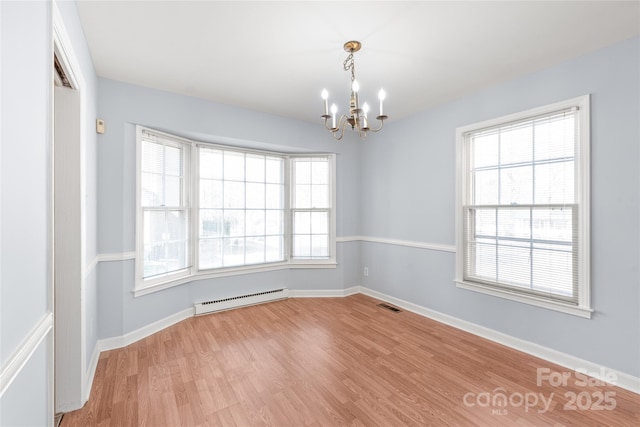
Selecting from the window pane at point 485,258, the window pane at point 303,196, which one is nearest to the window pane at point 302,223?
the window pane at point 303,196

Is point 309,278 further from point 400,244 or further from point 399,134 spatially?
point 399,134

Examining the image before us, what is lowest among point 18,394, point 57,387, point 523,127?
point 57,387

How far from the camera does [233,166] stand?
13.0ft

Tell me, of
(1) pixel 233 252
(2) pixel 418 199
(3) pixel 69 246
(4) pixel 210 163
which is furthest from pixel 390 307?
(3) pixel 69 246

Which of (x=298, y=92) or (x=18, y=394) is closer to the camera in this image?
(x=18, y=394)

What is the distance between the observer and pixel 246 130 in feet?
12.1

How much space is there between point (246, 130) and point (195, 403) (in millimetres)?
2954

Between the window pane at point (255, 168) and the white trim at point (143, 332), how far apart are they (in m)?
1.93

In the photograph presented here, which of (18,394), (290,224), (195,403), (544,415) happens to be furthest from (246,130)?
(544,415)

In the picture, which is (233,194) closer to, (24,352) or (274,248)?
(274,248)

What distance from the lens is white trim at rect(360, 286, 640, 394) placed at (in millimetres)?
2197

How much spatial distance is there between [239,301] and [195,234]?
3.57 feet

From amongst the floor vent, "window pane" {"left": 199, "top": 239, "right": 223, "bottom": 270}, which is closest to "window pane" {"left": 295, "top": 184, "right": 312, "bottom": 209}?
"window pane" {"left": 199, "top": 239, "right": 223, "bottom": 270}

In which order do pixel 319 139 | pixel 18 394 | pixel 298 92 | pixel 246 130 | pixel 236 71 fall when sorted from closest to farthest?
pixel 18 394 → pixel 236 71 → pixel 298 92 → pixel 246 130 → pixel 319 139
